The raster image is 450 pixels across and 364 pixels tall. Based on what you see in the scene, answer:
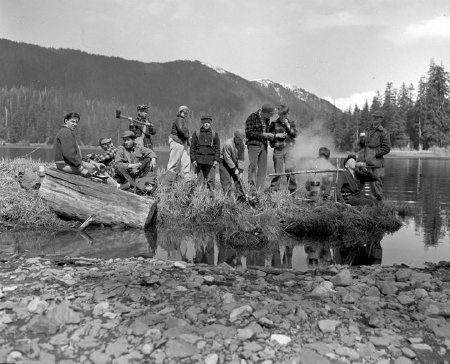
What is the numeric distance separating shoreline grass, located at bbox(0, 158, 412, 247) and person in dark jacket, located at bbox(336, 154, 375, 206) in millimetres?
495

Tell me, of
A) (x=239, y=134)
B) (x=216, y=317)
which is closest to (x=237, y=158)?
(x=239, y=134)

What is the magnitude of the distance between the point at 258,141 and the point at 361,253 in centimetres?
410

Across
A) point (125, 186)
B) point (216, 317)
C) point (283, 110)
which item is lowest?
point (216, 317)

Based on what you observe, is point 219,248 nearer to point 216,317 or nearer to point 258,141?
point 258,141

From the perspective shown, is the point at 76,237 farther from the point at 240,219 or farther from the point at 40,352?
the point at 40,352

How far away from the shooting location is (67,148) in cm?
951

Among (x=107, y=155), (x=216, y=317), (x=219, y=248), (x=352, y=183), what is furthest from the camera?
(x=107, y=155)

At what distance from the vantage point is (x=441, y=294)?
4992 mm

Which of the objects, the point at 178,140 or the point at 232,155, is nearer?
the point at 232,155

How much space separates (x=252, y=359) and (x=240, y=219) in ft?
19.7

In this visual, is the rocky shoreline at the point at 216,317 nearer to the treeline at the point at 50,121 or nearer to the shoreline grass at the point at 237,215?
the shoreline grass at the point at 237,215

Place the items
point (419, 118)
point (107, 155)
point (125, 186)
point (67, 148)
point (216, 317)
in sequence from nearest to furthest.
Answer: point (216, 317)
point (67, 148)
point (125, 186)
point (107, 155)
point (419, 118)

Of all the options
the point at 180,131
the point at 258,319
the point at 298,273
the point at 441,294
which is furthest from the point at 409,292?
the point at 180,131

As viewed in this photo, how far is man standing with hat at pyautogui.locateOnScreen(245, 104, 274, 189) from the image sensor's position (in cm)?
1098
